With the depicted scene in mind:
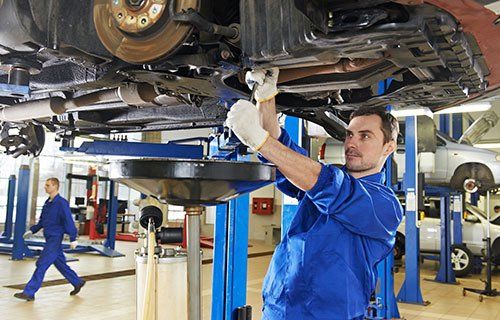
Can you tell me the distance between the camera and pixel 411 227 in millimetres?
6207

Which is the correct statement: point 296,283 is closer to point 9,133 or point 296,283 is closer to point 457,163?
point 9,133

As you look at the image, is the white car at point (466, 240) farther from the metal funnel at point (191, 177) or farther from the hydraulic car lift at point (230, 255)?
the metal funnel at point (191, 177)

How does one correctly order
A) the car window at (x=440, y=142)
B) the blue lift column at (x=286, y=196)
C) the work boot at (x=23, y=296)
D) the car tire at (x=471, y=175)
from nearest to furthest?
the blue lift column at (x=286, y=196) < the work boot at (x=23, y=296) < the car tire at (x=471, y=175) < the car window at (x=440, y=142)

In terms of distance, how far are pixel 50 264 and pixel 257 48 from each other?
5.16m

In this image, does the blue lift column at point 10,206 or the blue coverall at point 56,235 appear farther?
the blue lift column at point 10,206

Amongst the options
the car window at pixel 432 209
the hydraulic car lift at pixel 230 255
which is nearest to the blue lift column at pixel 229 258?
the hydraulic car lift at pixel 230 255

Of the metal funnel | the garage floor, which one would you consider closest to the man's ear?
the metal funnel

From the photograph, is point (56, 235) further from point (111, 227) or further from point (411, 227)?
point (411, 227)

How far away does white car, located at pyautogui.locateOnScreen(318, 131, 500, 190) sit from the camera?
7449mm

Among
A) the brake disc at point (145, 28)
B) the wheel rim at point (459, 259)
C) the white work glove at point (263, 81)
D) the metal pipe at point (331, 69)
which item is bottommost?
the wheel rim at point (459, 259)

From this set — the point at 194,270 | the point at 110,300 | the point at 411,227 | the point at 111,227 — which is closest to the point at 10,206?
the point at 111,227

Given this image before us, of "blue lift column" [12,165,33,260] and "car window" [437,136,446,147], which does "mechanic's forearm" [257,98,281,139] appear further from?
"blue lift column" [12,165,33,260]

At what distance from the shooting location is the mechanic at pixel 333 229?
1.65 metres

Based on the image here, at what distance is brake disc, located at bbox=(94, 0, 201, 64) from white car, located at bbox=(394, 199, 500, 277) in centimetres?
787
